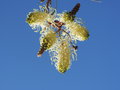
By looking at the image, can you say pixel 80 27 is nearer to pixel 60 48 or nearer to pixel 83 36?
pixel 83 36

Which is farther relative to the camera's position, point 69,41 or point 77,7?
point 69,41

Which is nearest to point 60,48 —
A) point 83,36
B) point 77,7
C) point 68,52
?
point 68,52

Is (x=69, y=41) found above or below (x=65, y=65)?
above

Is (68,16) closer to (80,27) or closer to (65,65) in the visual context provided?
(80,27)

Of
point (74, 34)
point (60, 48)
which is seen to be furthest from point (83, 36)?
point (60, 48)

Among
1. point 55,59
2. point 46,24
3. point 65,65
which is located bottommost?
point 65,65

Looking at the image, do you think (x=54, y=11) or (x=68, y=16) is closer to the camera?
(x=68, y=16)

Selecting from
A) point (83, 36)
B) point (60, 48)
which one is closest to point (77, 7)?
point (83, 36)
